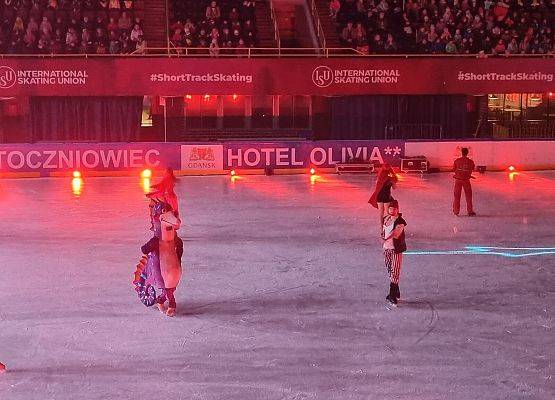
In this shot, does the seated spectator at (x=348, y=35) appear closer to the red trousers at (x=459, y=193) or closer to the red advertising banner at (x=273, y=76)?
the red advertising banner at (x=273, y=76)

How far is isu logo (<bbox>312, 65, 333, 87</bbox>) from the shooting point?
3062 centimetres

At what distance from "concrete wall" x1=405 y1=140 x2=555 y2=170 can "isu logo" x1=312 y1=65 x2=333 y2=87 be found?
4349mm

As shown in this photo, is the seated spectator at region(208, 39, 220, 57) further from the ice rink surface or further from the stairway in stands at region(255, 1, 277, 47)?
the ice rink surface

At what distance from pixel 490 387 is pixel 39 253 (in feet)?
31.0

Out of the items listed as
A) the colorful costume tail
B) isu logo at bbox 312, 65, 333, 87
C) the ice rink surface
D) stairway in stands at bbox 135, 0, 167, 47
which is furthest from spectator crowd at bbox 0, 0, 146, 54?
the colorful costume tail

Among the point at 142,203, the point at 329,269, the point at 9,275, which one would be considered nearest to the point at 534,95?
the point at 142,203

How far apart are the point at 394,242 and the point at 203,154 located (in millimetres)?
16801

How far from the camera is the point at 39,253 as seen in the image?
49.6 ft

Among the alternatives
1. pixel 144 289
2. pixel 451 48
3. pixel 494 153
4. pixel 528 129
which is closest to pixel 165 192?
pixel 144 289

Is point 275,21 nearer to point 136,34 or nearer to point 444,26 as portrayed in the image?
point 136,34

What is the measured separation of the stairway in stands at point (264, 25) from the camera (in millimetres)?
33438

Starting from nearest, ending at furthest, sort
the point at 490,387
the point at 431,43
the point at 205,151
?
the point at 490,387, the point at 205,151, the point at 431,43

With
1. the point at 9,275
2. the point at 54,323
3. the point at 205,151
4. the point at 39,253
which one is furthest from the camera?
the point at 205,151

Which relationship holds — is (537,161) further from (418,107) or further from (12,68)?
(12,68)
